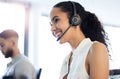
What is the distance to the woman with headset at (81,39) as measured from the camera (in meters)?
0.95

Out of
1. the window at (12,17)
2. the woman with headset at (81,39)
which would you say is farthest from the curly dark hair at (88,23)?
the window at (12,17)

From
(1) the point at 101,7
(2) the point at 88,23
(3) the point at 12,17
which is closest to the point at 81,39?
(2) the point at 88,23

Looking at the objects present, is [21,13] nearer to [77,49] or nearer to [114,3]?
[114,3]

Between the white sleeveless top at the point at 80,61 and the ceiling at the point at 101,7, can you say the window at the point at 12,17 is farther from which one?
the white sleeveless top at the point at 80,61

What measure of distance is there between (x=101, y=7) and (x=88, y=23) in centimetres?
266

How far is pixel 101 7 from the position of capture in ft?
12.2

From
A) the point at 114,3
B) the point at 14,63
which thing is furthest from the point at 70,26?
the point at 114,3

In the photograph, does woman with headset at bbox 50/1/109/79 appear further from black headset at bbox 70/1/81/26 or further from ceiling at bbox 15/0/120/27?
ceiling at bbox 15/0/120/27

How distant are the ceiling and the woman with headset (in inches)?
83.5

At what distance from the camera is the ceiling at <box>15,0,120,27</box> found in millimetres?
3239

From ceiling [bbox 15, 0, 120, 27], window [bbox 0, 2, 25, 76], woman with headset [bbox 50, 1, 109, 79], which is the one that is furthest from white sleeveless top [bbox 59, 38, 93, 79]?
ceiling [bbox 15, 0, 120, 27]

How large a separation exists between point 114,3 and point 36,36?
1.45m

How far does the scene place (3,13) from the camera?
3.09m

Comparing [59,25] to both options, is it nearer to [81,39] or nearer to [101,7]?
[81,39]
